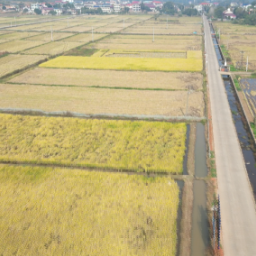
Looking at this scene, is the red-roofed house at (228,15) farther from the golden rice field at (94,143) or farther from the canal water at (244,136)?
the golden rice field at (94,143)

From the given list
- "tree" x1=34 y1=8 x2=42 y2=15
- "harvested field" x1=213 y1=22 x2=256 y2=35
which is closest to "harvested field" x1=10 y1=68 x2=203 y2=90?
"harvested field" x1=213 y1=22 x2=256 y2=35

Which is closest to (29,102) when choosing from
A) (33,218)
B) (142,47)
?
(33,218)

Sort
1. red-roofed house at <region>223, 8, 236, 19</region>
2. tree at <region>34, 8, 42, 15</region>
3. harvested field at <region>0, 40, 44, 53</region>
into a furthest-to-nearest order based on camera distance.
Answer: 1. tree at <region>34, 8, 42, 15</region>
2. red-roofed house at <region>223, 8, 236, 19</region>
3. harvested field at <region>0, 40, 44, 53</region>

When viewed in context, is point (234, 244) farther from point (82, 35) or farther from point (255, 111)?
point (82, 35)

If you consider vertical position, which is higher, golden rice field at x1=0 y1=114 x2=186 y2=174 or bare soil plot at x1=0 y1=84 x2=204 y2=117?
bare soil plot at x1=0 y1=84 x2=204 y2=117

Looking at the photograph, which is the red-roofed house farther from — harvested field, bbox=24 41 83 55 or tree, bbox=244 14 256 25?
harvested field, bbox=24 41 83 55

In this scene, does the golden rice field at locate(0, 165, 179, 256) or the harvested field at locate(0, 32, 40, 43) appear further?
the harvested field at locate(0, 32, 40, 43)

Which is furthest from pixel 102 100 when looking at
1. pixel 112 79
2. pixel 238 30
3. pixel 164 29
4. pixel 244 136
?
pixel 238 30

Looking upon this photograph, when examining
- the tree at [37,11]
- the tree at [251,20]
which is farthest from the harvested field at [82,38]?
the tree at [37,11]

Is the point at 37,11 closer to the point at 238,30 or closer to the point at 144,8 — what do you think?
the point at 144,8
